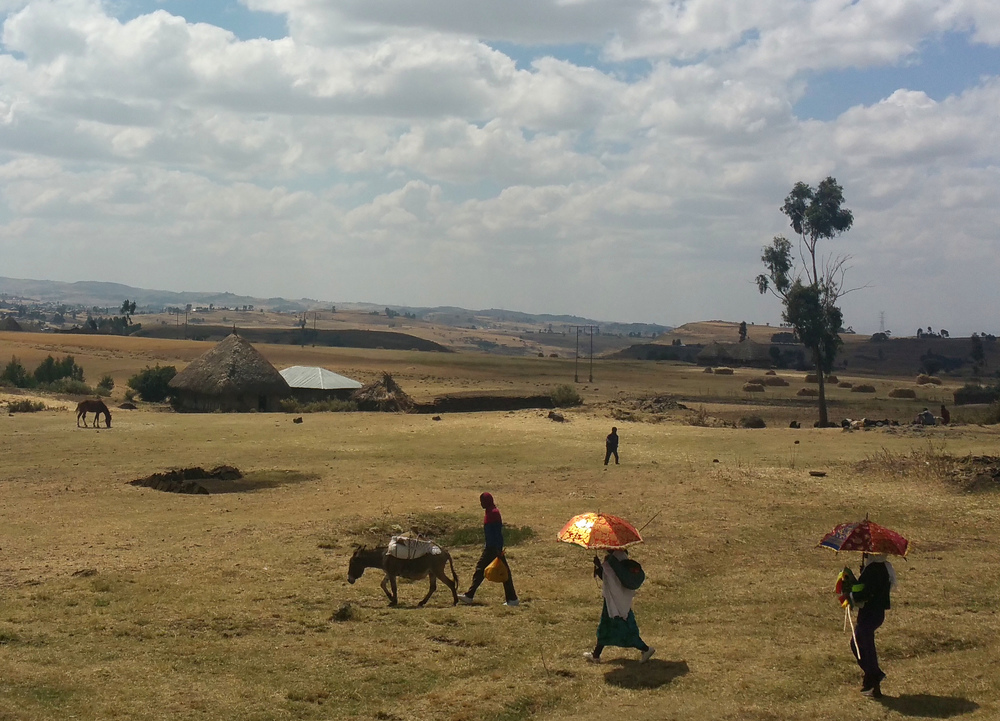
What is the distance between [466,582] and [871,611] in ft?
21.3

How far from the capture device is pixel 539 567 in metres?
15.8

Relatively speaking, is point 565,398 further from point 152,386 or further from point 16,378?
point 16,378

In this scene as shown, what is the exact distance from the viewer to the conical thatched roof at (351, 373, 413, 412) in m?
46.4

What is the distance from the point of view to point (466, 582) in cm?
1487

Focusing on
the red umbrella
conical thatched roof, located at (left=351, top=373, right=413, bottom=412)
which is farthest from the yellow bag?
conical thatched roof, located at (left=351, top=373, right=413, bottom=412)

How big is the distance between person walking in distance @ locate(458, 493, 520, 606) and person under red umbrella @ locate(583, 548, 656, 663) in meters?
2.30

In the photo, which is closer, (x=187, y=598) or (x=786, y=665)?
(x=786, y=665)

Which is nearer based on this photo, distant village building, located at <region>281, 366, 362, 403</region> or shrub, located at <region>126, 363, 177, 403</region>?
distant village building, located at <region>281, 366, 362, 403</region>

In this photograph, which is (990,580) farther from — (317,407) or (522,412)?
(317,407)

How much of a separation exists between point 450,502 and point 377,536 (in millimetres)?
3388

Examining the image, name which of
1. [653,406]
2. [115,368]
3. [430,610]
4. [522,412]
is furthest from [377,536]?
[115,368]

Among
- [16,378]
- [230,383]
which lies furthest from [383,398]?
[16,378]

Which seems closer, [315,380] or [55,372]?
[315,380]

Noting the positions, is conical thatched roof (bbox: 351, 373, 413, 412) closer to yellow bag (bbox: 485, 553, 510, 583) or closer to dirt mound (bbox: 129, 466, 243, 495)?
dirt mound (bbox: 129, 466, 243, 495)
